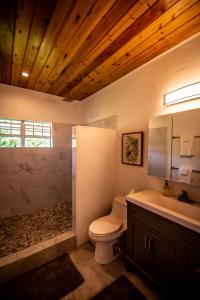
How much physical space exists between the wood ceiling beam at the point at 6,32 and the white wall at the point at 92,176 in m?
1.16

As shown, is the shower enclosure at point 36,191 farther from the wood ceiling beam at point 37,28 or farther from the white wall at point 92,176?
the wood ceiling beam at point 37,28

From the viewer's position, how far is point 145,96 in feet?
6.44

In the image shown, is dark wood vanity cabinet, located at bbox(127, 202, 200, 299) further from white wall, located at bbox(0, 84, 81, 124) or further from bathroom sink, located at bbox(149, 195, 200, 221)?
white wall, located at bbox(0, 84, 81, 124)

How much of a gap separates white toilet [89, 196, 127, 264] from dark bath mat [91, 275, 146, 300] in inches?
11.9

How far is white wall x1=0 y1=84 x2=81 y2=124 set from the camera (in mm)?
2574

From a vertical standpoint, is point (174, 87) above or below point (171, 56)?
below

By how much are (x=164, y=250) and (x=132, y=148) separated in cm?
127

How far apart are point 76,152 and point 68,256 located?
136 centimetres

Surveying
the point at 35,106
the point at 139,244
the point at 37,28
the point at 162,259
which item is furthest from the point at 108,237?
the point at 35,106

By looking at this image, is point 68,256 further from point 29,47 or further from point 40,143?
point 29,47

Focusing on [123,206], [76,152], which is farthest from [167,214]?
[76,152]

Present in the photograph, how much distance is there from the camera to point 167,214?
1213 mm

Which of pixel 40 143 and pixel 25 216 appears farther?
pixel 40 143

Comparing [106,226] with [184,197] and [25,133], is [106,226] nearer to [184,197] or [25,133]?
[184,197]
